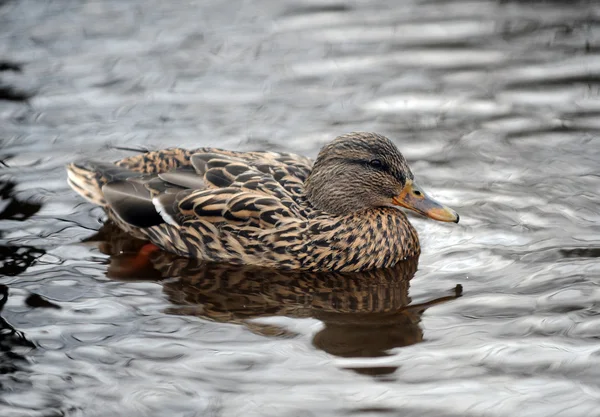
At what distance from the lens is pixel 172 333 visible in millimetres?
7027

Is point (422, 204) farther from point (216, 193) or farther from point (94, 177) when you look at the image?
point (94, 177)

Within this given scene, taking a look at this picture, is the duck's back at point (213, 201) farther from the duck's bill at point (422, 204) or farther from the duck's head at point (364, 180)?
the duck's bill at point (422, 204)

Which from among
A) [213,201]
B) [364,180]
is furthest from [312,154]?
[213,201]

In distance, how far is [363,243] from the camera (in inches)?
315

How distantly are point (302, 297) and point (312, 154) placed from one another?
2.41 metres

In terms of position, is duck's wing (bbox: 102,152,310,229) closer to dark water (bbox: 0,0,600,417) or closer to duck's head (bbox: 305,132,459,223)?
duck's head (bbox: 305,132,459,223)

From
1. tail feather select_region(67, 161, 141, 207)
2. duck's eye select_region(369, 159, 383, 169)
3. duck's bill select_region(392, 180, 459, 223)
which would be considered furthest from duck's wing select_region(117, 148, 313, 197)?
duck's bill select_region(392, 180, 459, 223)

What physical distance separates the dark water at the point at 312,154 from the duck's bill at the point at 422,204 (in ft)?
1.20

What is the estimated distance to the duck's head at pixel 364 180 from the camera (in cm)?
796

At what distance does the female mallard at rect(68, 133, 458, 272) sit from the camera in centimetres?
796

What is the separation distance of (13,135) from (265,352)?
15.2 feet

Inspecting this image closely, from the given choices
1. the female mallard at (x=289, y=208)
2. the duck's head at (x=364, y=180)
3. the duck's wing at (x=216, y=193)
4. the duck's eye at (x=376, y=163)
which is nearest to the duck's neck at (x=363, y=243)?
the female mallard at (x=289, y=208)

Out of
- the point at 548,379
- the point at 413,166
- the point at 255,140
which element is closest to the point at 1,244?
the point at 255,140

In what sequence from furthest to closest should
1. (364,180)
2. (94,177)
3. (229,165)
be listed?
1. (94,177)
2. (229,165)
3. (364,180)
